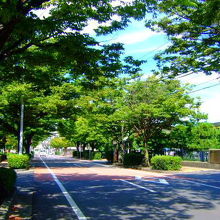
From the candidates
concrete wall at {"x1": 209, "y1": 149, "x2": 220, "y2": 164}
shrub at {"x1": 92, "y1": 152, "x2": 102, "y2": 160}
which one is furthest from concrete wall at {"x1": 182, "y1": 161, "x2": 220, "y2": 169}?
shrub at {"x1": 92, "y1": 152, "x2": 102, "y2": 160}

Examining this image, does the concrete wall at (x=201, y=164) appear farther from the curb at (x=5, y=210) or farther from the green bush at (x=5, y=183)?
the curb at (x=5, y=210)

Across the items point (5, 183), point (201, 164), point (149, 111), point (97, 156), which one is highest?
point (149, 111)

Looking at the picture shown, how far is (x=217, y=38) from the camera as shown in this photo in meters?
8.49

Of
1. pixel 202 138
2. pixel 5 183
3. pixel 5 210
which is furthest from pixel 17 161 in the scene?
pixel 202 138

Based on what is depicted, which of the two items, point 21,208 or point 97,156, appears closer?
point 21,208

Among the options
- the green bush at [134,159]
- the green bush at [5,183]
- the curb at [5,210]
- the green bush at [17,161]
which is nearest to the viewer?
the curb at [5,210]

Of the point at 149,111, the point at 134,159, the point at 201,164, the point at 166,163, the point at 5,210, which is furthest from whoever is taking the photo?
the point at 134,159

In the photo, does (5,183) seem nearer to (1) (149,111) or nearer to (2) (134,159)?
(1) (149,111)

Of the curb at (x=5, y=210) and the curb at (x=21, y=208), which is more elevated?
the curb at (x=5, y=210)

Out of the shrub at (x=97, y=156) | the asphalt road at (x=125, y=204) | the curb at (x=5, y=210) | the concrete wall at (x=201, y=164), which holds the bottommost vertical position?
the shrub at (x=97, y=156)

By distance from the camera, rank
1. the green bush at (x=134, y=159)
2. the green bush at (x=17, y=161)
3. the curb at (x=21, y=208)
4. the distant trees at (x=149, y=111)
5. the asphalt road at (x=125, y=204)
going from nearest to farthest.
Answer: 1. the curb at (x=21, y=208)
2. the asphalt road at (x=125, y=204)
3. the green bush at (x=17, y=161)
4. the distant trees at (x=149, y=111)
5. the green bush at (x=134, y=159)

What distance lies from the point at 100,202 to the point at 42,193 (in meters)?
2.85

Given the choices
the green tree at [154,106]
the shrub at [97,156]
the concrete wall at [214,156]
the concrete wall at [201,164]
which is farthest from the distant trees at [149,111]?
the shrub at [97,156]

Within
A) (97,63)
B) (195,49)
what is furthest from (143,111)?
(97,63)
